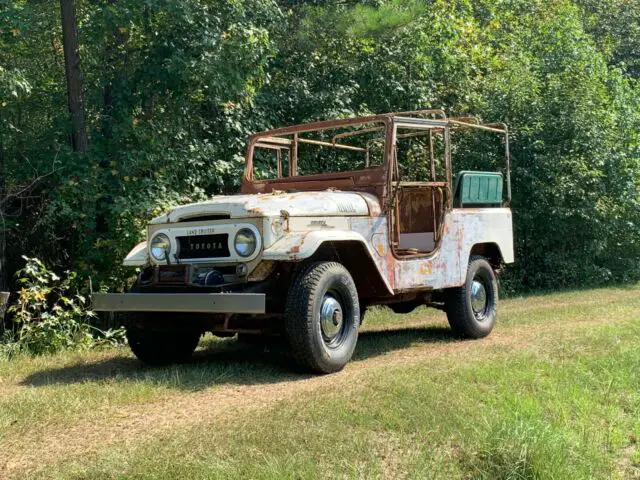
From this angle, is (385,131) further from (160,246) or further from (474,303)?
(160,246)

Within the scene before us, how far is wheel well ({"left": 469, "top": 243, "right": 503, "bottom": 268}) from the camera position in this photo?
26.1 feet

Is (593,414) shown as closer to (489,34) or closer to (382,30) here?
(382,30)

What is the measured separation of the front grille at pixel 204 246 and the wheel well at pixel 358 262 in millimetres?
672

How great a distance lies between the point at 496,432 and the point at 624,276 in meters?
12.1

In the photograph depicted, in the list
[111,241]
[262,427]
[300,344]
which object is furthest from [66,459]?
[111,241]

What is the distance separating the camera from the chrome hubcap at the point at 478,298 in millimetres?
7629

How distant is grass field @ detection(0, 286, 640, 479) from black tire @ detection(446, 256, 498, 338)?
74 cm

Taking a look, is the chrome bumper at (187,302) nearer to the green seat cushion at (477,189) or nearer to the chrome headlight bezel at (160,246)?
the chrome headlight bezel at (160,246)

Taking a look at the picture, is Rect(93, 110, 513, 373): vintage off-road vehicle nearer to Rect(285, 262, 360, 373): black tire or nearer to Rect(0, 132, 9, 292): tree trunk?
Rect(285, 262, 360, 373): black tire

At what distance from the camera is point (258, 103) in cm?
1127

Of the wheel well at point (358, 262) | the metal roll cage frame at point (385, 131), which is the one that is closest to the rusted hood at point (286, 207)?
the wheel well at point (358, 262)

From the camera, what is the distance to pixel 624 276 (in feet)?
48.8

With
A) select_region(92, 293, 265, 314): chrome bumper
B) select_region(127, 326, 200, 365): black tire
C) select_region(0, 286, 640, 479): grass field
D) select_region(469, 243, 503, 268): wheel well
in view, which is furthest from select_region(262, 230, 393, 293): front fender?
select_region(469, 243, 503, 268): wheel well

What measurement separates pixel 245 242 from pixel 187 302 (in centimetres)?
64
